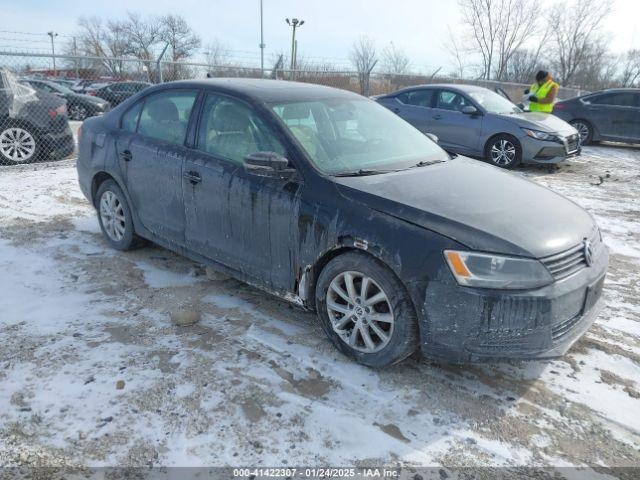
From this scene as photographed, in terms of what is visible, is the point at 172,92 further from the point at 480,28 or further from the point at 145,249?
the point at 480,28

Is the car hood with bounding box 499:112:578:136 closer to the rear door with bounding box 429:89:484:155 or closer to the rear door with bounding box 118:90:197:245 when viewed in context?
the rear door with bounding box 429:89:484:155

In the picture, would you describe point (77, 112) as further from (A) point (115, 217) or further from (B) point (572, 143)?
(B) point (572, 143)

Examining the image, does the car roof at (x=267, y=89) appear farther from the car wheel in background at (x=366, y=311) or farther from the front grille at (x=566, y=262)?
the front grille at (x=566, y=262)

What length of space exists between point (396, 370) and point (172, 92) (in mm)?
2858

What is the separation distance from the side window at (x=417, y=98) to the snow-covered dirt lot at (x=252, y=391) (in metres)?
6.45

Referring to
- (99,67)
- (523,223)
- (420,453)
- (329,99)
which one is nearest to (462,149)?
(329,99)

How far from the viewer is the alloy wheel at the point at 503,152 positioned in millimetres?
9039

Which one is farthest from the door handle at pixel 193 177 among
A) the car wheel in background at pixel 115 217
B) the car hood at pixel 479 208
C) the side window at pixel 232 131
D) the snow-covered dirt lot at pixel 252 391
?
the car hood at pixel 479 208

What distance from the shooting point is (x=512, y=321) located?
2588 millimetres

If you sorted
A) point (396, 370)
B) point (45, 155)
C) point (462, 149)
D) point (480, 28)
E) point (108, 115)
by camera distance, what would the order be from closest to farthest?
→ point (396, 370) → point (108, 115) → point (45, 155) → point (462, 149) → point (480, 28)

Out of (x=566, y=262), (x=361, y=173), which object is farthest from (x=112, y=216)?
(x=566, y=262)

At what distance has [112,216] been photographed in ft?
15.7

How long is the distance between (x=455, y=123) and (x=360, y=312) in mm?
7362

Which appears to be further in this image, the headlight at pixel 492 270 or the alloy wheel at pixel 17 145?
the alloy wheel at pixel 17 145
